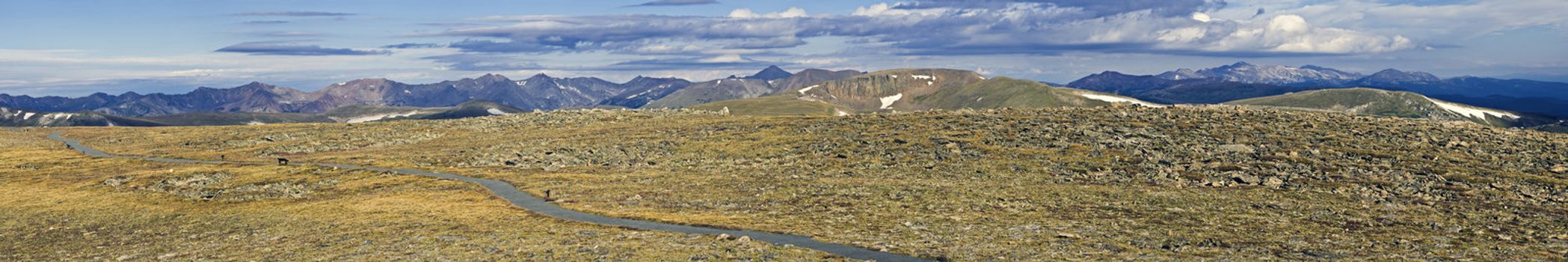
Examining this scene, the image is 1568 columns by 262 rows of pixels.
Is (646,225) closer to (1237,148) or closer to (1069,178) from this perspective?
(1069,178)

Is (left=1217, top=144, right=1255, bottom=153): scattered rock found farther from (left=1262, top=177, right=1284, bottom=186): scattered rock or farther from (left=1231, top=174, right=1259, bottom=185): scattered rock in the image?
(left=1262, top=177, right=1284, bottom=186): scattered rock

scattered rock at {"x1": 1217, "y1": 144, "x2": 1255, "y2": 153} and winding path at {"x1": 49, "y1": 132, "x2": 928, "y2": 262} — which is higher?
scattered rock at {"x1": 1217, "y1": 144, "x2": 1255, "y2": 153}

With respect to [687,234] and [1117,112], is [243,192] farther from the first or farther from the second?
[1117,112]

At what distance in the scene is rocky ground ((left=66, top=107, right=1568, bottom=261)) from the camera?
50.0 metres

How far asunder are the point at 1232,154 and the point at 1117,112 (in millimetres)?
38963

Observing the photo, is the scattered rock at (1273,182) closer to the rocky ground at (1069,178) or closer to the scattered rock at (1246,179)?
the rocky ground at (1069,178)

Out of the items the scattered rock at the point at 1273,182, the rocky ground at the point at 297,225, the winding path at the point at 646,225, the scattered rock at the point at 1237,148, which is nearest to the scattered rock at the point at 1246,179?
the scattered rock at the point at 1273,182

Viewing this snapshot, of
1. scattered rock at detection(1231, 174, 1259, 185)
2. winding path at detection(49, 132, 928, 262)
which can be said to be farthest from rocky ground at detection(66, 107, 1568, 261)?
winding path at detection(49, 132, 928, 262)

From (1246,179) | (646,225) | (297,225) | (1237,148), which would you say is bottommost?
(297,225)

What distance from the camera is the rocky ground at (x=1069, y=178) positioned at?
1967 inches

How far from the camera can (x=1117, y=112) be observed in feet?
428

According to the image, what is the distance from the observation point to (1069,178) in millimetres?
82000

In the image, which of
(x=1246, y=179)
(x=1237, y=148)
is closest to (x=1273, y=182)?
(x=1246, y=179)

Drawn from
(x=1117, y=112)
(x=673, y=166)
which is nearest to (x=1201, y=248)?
(x=673, y=166)
